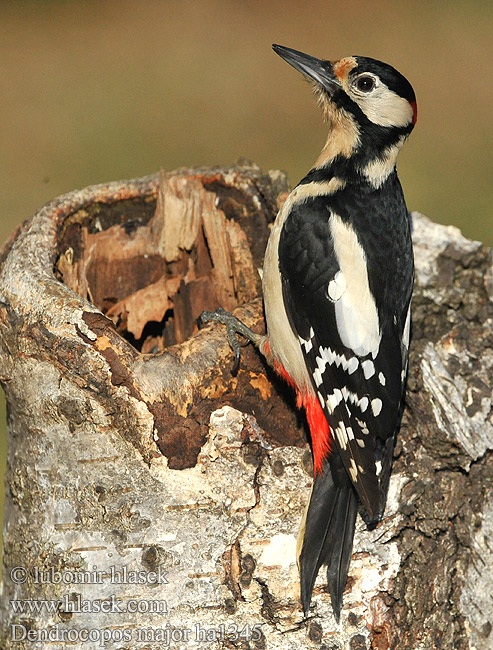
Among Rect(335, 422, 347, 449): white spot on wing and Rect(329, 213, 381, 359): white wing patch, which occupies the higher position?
Rect(329, 213, 381, 359): white wing patch

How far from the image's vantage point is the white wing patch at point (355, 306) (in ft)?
10.4

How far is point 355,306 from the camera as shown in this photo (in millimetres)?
3193

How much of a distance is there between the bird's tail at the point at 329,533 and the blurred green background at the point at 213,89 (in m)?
5.39

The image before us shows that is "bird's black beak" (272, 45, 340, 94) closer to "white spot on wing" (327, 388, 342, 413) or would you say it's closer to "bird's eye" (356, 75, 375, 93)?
"bird's eye" (356, 75, 375, 93)

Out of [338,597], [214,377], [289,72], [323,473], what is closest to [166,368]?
[214,377]

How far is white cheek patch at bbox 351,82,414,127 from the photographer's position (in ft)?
11.4

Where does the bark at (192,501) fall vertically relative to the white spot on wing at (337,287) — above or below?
below

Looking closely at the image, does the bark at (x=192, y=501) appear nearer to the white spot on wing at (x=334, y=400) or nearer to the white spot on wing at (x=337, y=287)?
the white spot on wing at (x=334, y=400)

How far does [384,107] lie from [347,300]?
91cm

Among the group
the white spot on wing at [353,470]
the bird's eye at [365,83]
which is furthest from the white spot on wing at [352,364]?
the bird's eye at [365,83]

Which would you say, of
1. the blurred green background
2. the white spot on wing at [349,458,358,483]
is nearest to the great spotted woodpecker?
the white spot on wing at [349,458,358,483]

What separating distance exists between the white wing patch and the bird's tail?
1.66 ft

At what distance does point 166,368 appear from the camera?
290 centimetres

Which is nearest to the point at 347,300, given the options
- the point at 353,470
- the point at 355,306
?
the point at 355,306
